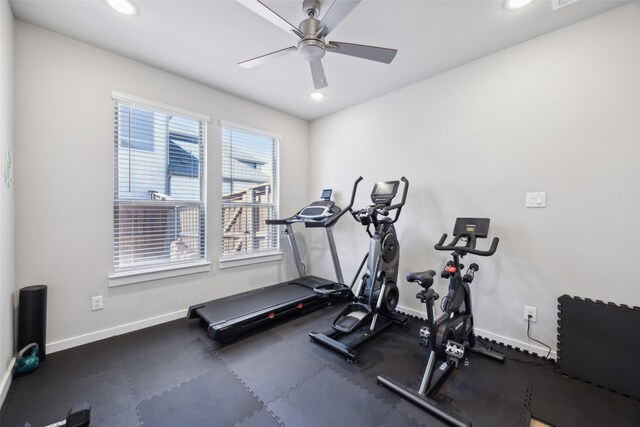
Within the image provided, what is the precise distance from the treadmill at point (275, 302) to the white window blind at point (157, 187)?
2.43 feet

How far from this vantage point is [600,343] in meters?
1.88

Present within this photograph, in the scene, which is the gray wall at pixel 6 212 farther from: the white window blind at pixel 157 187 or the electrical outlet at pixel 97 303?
the white window blind at pixel 157 187

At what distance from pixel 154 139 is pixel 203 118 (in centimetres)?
63

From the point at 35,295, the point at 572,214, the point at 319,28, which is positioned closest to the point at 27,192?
the point at 35,295

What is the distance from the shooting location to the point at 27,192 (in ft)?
7.02

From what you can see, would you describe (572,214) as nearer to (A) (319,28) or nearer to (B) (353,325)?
(B) (353,325)

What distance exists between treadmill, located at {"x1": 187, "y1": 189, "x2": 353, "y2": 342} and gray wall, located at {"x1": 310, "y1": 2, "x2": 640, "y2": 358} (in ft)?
3.15

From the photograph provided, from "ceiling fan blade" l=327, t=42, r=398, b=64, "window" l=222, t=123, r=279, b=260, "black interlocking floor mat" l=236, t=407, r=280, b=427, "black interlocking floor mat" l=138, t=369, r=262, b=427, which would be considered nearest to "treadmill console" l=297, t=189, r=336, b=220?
"window" l=222, t=123, r=279, b=260

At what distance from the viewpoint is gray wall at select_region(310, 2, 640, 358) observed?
194cm

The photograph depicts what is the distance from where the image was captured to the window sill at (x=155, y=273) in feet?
8.44

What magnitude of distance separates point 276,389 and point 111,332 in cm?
192

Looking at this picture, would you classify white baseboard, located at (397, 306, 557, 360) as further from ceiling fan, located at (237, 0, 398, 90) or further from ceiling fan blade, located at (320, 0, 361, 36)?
ceiling fan blade, located at (320, 0, 361, 36)

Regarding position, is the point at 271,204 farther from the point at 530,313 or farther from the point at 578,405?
the point at 578,405

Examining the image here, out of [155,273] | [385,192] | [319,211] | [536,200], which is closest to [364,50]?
[385,192]
